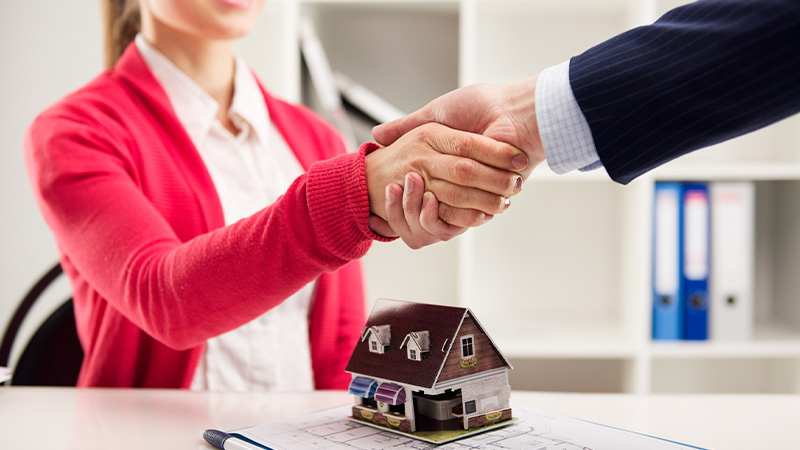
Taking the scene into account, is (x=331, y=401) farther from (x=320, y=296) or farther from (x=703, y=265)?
(x=703, y=265)

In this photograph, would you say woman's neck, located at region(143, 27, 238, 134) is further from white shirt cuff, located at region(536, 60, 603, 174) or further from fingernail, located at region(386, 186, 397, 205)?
white shirt cuff, located at region(536, 60, 603, 174)

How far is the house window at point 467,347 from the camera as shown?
706mm

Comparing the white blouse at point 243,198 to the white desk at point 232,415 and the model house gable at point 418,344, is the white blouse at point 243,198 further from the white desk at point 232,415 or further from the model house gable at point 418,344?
the model house gable at point 418,344

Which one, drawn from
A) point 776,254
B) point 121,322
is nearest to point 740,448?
point 121,322

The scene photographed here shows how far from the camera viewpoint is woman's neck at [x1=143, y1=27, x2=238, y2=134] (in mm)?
1242

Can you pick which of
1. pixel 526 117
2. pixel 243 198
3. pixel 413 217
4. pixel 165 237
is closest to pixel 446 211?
pixel 413 217

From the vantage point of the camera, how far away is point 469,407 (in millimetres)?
707

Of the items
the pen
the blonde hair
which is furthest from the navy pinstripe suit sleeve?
the blonde hair

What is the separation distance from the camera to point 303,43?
70.6 inches

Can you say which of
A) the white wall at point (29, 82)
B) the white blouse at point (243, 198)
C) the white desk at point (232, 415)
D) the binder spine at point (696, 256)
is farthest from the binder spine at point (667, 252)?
the white wall at point (29, 82)

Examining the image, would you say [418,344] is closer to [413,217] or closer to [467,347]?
[467,347]

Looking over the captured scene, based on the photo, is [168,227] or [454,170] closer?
[454,170]

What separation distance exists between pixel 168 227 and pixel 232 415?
1.03 feet

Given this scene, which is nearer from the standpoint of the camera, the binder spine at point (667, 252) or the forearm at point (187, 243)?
the forearm at point (187, 243)
